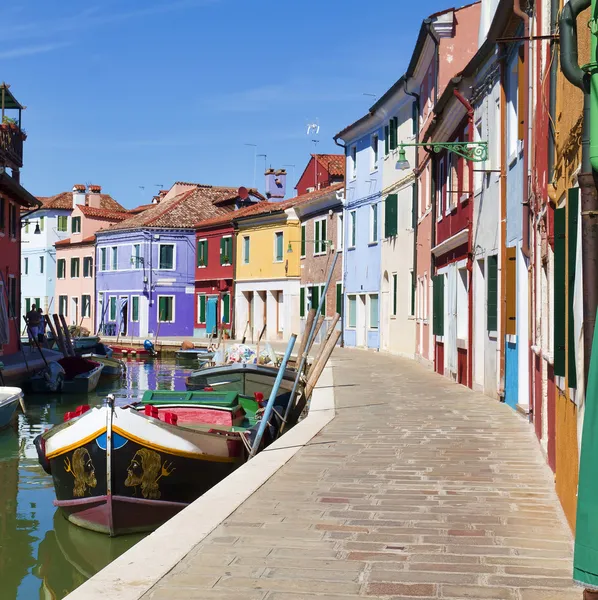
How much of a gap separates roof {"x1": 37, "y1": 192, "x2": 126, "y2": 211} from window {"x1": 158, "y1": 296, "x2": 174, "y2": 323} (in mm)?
13606

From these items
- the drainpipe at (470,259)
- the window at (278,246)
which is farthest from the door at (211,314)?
the drainpipe at (470,259)

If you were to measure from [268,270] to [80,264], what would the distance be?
18.6 m

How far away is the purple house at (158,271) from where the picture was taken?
52.5 meters

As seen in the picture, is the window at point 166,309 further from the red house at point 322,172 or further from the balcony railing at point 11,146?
the balcony railing at point 11,146

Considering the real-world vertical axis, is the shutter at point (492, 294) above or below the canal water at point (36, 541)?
above

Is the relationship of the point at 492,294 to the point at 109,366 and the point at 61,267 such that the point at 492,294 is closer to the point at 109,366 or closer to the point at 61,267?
the point at 109,366

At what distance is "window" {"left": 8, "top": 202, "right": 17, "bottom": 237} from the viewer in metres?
33.3

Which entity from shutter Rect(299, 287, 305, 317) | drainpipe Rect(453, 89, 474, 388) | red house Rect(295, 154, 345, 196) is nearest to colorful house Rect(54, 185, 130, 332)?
red house Rect(295, 154, 345, 196)

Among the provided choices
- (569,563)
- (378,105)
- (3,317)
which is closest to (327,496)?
(569,563)

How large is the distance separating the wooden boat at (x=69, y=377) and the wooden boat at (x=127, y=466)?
16.2 metres

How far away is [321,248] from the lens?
133ft

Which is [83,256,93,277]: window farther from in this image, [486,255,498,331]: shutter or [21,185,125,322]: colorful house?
[486,255,498,331]: shutter

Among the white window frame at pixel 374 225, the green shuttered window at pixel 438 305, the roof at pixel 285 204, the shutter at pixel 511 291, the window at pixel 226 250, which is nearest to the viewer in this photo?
the shutter at pixel 511 291

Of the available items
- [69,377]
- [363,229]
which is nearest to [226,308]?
[363,229]
